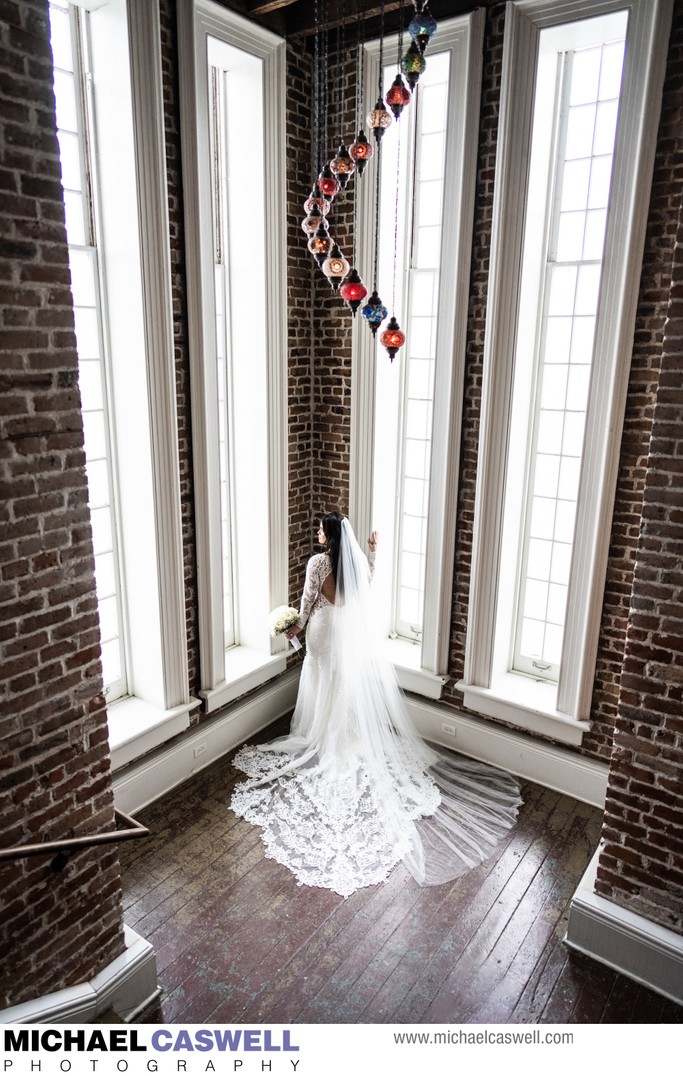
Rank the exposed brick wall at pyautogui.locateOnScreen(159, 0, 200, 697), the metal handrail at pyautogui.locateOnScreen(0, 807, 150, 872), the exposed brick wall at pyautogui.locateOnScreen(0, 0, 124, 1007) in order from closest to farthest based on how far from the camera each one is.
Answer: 1. the exposed brick wall at pyautogui.locateOnScreen(0, 0, 124, 1007)
2. the metal handrail at pyautogui.locateOnScreen(0, 807, 150, 872)
3. the exposed brick wall at pyautogui.locateOnScreen(159, 0, 200, 697)

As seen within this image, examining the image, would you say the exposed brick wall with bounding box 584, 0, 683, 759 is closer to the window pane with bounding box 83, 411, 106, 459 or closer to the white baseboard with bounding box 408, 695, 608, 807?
the white baseboard with bounding box 408, 695, 608, 807

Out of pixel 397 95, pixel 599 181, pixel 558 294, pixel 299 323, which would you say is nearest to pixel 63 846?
pixel 397 95

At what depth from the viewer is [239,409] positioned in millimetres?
5418

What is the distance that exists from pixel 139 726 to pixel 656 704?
308 cm

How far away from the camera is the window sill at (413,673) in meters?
5.48

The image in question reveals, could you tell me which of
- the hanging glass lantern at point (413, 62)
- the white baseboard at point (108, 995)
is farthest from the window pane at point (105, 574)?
the hanging glass lantern at point (413, 62)

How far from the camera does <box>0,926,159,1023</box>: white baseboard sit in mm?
2982

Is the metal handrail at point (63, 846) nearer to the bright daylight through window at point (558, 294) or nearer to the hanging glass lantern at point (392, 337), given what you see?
the hanging glass lantern at point (392, 337)

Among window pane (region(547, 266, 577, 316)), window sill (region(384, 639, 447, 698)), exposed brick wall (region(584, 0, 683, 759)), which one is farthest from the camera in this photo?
window sill (region(384, 639, 447, 698))

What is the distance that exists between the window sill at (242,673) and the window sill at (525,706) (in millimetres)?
1438

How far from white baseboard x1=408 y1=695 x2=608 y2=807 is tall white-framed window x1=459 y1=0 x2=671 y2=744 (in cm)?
15

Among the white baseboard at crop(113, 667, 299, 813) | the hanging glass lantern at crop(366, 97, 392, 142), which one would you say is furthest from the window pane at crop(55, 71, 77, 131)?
the white baseboard at crop(113, 667, 299, 813)

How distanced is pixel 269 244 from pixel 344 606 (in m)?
2.61

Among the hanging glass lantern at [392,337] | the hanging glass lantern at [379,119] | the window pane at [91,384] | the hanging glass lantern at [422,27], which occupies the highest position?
the hanging glass lantern at [422,27]
